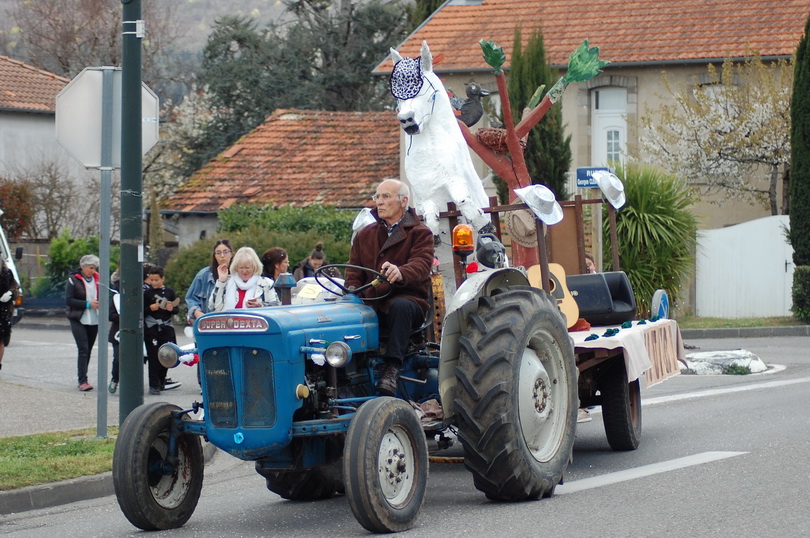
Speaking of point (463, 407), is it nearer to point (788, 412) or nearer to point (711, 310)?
point (788, 412)

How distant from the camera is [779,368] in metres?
17.6

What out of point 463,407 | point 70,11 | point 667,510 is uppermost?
point 70,11

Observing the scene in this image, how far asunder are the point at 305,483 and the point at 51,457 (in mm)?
2561

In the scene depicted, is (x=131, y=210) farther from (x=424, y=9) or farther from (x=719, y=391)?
(x=424, y=9)

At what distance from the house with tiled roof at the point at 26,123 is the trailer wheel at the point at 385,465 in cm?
3599

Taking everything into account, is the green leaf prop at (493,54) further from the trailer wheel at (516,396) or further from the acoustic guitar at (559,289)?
the trailer wheel at (516,396)

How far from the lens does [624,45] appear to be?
104 feet

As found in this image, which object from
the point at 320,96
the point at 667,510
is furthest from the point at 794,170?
the point at 320,96

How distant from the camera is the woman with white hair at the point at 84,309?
16.2 metres

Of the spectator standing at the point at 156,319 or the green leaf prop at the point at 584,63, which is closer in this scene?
the green leaf prop at the point at 584,63

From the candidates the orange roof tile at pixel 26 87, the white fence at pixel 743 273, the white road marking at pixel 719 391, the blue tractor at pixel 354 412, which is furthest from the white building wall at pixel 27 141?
the blue tractor at pixel 354 412

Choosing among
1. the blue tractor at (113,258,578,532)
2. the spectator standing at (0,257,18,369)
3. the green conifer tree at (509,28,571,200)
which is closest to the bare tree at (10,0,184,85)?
the green conifer tree at (509,28,571,200)

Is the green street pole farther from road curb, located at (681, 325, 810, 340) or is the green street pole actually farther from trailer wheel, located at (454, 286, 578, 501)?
road curb, located at (681, 325, 810, 340)

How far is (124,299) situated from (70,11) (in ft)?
154
